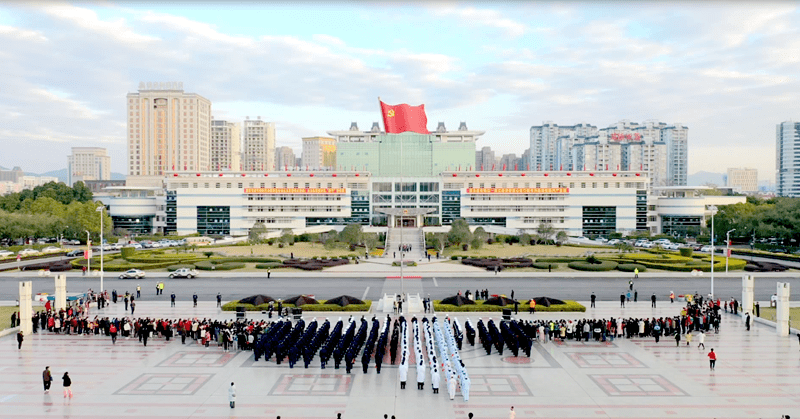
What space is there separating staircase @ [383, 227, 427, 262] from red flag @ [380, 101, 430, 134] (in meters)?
12.0

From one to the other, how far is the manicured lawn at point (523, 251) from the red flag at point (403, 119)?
46.8ft

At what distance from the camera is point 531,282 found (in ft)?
153

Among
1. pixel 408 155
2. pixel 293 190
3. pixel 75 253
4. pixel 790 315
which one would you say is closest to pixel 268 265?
pixel 75 253

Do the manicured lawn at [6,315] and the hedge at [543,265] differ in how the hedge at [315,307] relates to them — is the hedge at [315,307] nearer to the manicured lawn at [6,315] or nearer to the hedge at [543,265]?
the manicured lawn at [6,315]

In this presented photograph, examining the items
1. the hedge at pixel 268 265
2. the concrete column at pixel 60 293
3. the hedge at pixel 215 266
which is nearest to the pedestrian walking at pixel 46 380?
the concrete column at pixel 60 293

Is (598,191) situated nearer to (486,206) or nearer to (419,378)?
(486,206)

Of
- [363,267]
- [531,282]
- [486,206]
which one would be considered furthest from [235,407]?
[486,206]

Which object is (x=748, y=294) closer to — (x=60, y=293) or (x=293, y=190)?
(x=60, y=293)

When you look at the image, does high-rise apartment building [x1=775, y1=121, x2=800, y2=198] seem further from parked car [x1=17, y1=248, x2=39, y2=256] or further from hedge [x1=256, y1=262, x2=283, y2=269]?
parked car [x1=17, y1=248, x2=39, y2=256]

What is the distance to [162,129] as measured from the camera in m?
161

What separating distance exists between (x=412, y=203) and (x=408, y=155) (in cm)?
1530

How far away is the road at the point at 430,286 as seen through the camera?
4062 centimetres

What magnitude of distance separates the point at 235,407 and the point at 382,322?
44.5 ft

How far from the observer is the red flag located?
204ft
